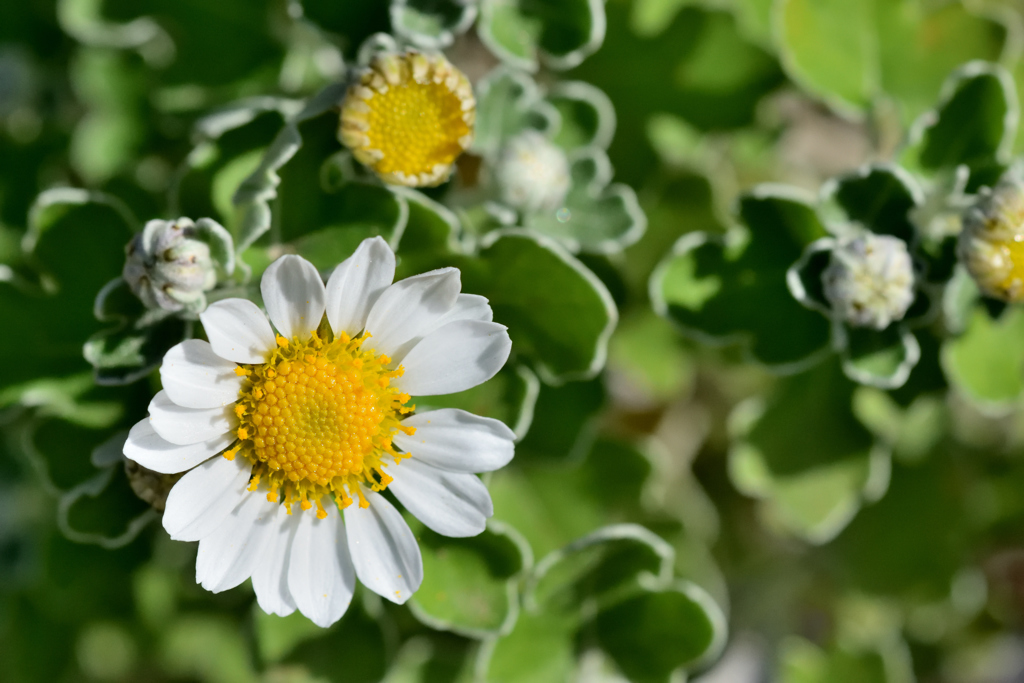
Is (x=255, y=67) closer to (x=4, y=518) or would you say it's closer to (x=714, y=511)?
(x=4, y=518)

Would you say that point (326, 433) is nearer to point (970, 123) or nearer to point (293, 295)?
point (293, 295)

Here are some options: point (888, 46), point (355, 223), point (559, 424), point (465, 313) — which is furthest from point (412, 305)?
point (888, 46)

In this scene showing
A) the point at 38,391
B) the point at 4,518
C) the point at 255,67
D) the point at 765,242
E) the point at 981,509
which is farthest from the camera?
the point at 981,509

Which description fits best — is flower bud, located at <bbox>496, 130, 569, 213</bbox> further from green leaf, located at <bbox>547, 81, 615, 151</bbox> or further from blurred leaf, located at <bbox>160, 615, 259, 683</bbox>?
blurred leaf, located at <bbox>160, 615, 259, 683</bbox>

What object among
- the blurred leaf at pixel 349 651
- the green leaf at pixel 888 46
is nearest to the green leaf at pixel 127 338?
the blurred leaf at pixel 349 651

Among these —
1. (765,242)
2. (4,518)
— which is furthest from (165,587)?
(765,242)
